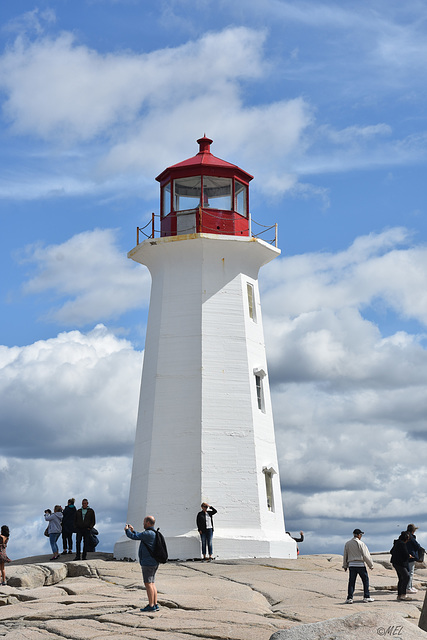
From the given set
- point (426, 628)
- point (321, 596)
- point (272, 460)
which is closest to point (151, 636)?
point (426, 628)

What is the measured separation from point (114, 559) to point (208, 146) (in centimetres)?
1306

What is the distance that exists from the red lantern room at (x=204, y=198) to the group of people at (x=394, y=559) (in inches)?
442

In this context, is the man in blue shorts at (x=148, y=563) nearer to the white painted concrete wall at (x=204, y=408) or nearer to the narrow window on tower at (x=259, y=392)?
the white painted concrete wall at (x=204, y=408)

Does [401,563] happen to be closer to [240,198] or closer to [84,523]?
[84,523]

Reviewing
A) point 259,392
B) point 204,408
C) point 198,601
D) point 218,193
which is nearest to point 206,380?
point 204,408

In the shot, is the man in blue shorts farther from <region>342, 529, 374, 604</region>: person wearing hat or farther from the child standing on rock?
the child standing on rock

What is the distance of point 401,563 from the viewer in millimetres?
18859

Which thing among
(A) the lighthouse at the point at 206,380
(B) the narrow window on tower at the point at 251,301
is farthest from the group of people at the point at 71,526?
(B) the narrow window on tower at the point at 251,301

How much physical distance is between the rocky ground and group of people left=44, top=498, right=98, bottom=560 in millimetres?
754

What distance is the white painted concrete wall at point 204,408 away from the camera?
82.0ft

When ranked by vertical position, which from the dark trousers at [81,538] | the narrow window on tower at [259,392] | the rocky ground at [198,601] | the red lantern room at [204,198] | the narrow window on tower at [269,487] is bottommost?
the rocky ground at [198,601]

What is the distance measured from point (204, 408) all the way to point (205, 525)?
3.49m

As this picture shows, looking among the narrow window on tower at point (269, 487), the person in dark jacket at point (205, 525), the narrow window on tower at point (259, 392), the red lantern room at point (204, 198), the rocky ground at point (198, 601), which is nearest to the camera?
the rocky ground at point (198, 601)

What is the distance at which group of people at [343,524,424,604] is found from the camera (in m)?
17.9
